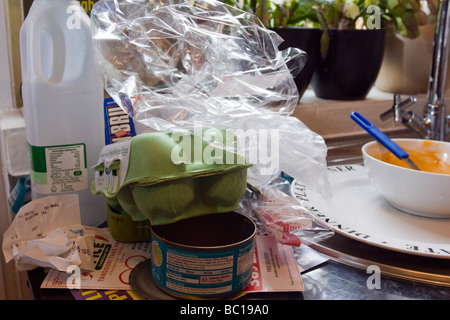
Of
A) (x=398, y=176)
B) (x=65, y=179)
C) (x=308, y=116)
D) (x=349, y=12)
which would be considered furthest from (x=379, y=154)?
(x=65, y=179)

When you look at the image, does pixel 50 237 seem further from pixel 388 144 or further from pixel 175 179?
pixel 388 144

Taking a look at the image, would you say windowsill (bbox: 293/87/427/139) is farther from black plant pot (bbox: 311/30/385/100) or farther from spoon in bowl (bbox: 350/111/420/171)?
spoon in bowl (bbox: 350/111/420/171)

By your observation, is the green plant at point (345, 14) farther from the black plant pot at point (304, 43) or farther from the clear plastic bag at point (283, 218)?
the clear plastic bag at point (283, 218)

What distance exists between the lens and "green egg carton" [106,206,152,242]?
1.91 ft

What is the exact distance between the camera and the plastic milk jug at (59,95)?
1.84 ft

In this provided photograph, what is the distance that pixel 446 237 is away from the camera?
62 centimetres

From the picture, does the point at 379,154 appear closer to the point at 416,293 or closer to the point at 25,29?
the point at 416,293

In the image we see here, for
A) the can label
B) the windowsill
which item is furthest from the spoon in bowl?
the can label

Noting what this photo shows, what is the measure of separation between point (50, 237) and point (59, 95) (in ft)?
0.60

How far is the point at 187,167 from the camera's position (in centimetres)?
45

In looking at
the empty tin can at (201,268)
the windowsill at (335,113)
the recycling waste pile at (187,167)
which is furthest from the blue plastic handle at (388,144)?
the empty tin can at (201,268)

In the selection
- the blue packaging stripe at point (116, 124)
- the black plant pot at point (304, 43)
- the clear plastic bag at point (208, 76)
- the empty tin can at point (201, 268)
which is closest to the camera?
the empty tin can at point (201, 268)

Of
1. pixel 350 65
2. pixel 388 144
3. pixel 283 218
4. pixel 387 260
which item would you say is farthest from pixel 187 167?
pixel 350 65

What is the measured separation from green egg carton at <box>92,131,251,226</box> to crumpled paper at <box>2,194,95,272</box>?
0.30 ft
